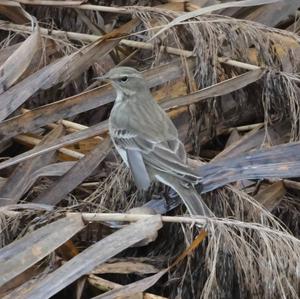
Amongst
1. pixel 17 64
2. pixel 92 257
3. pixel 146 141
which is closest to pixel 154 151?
pixel 146 141

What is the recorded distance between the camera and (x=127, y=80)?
21.2 ft

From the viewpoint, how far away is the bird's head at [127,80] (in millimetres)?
6449

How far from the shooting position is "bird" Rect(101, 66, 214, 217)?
18.6ft

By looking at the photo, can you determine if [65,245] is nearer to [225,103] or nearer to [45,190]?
[45,190]

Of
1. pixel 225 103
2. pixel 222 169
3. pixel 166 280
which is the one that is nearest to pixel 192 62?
pixel 225 103

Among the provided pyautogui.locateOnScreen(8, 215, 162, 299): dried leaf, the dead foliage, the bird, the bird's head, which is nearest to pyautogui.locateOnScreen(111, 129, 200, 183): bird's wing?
the bird

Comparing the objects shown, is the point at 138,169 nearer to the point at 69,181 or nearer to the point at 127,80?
the point at 69,181

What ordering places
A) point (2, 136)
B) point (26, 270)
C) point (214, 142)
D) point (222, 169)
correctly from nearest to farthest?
point (26, 270)
point (222, 169)
point (2, 136)
point (214, 142)

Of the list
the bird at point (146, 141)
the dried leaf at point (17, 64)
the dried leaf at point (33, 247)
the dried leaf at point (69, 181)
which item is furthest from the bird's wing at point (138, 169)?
the dried leaf at point (17, 64)

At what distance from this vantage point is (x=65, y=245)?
5363 millimetres

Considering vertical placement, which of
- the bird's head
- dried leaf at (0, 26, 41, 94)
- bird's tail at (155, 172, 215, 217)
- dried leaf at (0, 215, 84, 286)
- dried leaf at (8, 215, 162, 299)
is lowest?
bird's tail at (155, 172, 215, 217)

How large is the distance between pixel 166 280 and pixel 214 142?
1697 millimetres

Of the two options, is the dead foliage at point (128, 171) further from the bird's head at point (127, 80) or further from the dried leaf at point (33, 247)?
the bird's head at point (127, 80)

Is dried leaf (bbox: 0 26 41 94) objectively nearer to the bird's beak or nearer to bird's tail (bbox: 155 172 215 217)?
the bird's beak
